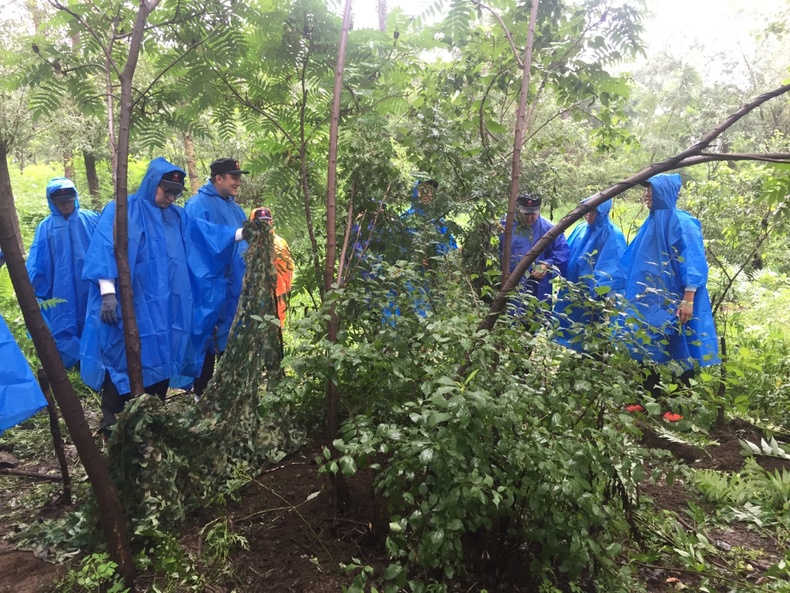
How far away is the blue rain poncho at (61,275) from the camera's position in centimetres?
356

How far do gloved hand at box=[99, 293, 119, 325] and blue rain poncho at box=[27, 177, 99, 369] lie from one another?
754 mm

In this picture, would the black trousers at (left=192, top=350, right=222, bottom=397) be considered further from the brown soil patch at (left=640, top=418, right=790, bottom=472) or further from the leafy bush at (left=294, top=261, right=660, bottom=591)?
the brown soil patch at (left=640, top=418, right=790, bottom=472)

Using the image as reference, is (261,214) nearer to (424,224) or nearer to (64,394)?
(424,224)

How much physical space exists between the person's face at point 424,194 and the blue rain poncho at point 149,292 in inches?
68.7

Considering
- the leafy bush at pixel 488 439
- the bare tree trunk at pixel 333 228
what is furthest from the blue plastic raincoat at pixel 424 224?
the leafy bush at pixel 488 439

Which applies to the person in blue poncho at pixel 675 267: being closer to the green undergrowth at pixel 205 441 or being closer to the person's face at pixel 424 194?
the person's face at pixel 424 194

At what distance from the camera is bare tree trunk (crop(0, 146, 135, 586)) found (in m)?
1.62

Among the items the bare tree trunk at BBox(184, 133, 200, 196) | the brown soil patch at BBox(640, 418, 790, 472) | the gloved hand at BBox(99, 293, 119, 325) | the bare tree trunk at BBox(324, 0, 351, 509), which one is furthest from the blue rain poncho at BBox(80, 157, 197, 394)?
the bare tree trunk at BBox(184, 133, 200, 196)

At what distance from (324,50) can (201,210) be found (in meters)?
1.77

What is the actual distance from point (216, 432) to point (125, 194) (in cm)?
126

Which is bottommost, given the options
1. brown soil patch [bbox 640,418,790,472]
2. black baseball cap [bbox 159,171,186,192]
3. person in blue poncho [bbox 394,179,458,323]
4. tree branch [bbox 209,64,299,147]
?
brown soil patch [bbox 640,418,790,472]

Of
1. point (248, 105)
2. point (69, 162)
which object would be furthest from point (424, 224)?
point (69, 162)

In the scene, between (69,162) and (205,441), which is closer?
(205,441)

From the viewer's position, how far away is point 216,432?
2572 mm
